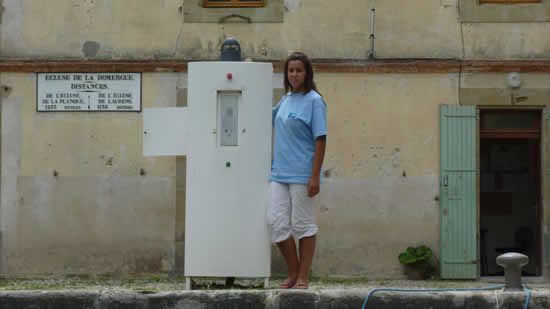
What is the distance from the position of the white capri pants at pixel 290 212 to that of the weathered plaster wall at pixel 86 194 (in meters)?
4.75

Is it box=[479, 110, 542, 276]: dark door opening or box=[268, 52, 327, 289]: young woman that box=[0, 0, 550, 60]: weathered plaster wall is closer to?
box=[479, 110, 542, 276]: dark door opening

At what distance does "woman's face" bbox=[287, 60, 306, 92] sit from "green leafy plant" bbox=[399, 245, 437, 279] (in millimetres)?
4841

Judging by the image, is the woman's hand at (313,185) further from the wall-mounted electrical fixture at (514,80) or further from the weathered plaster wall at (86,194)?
the wall-mounted electrical fixture at (514,80)

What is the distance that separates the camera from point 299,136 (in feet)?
20.0

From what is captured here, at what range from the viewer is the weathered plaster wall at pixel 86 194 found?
35.1ft

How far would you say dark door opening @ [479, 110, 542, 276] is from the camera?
10.8 m

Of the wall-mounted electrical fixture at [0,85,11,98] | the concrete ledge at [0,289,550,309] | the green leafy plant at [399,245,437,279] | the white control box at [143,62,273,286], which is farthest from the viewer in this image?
the wall-mounted electrical fixture at [0,85,11,98]

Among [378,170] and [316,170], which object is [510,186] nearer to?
[378,170]

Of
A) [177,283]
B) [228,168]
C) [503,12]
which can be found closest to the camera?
[228,168]

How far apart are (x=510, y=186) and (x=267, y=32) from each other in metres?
3.81

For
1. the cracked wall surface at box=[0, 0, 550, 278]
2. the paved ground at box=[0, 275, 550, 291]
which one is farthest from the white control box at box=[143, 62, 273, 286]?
the cracked wall surface at box=[0, 0, 550, 278]

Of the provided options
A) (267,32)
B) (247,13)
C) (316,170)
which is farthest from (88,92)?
(316,170)

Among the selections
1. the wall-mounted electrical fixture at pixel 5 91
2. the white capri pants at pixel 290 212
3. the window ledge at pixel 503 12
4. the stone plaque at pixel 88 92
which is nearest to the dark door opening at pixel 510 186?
the window ledge at pixel 503 12

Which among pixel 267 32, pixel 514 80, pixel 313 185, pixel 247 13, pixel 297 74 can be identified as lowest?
pixel 313 185
